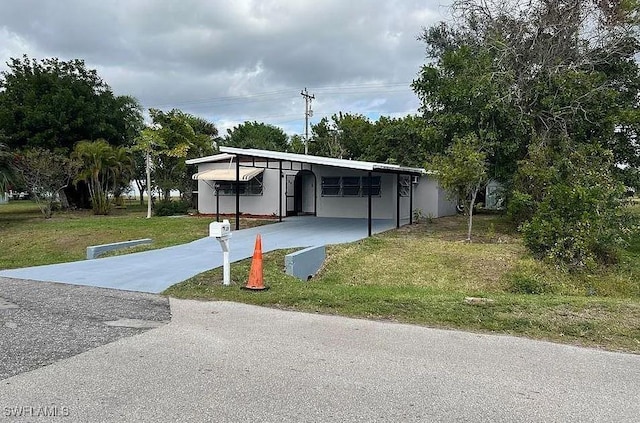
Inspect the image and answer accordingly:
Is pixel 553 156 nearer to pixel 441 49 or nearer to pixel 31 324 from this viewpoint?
pixel 441 49

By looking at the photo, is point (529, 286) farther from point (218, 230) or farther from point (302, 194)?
point (302, 194)

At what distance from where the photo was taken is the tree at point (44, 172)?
21.3 metres

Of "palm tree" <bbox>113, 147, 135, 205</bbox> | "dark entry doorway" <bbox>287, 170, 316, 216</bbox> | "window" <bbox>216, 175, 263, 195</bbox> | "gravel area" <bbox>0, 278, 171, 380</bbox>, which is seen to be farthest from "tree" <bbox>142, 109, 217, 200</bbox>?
"gravel area" <bbox>0, 278, 171, 380</bbox>

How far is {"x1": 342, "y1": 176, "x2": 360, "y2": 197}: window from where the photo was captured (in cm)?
1994

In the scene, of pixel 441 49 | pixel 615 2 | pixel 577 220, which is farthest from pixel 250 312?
pixel 441 49

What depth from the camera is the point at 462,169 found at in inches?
514

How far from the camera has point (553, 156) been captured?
14.2 metres

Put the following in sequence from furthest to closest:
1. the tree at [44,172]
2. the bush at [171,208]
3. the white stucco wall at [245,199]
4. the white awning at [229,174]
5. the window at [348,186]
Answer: the bush at [171,208] → the tree at [44,172] → the white stucco wall at [245,199] → the window at [348,186] → the white awning at [229,174]

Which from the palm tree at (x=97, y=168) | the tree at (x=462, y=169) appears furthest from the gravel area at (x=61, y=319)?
the palm tree at (x=97, y=168)

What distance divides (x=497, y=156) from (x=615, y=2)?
18.7 feet

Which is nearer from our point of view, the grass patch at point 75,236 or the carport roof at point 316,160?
the grass patch at point 75,236

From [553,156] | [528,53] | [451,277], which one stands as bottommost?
[451,277]

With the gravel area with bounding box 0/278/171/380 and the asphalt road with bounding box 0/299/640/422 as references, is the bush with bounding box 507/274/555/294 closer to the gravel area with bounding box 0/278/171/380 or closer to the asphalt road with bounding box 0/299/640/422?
the asphalt road with bounding box 0/299/640/422

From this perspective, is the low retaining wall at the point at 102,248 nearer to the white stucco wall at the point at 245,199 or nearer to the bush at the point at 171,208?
the white stucco wall at the point at 245,199
